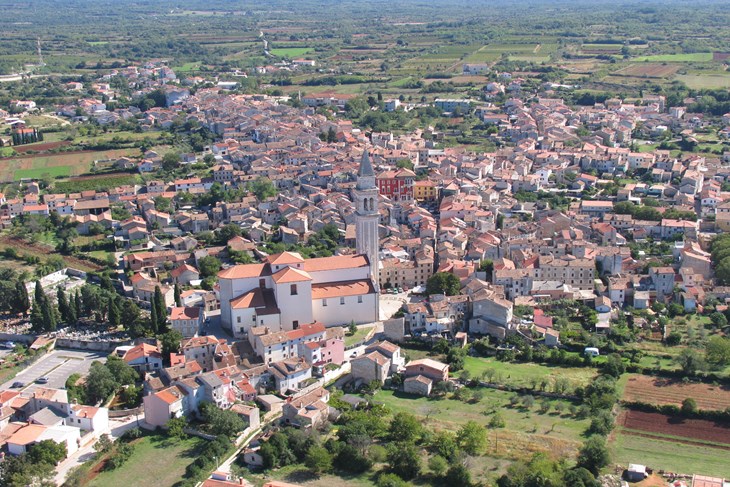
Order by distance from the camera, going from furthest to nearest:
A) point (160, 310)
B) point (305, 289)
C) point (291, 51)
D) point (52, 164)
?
point (291, 51), point (52, 164), point (160, 310), point (305, 289)

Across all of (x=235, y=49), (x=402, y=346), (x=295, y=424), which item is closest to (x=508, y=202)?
(x=402, y=346)

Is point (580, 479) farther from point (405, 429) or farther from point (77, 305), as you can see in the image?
point (77, 305)

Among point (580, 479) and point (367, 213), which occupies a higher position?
point (367, 213)

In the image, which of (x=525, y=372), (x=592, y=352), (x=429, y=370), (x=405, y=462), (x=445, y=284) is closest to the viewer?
(x=405, y=462)

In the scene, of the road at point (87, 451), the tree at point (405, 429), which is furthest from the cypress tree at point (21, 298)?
the tree at point (405, 429)

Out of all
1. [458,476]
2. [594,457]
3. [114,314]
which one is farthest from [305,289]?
[594,457]

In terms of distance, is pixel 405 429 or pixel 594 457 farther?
Result: pixel 405 429
